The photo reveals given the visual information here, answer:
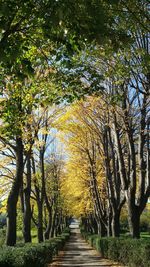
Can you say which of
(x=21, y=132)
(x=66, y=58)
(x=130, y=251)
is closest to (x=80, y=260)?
(x=130, y=251)

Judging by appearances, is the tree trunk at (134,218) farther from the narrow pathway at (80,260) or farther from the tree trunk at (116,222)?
the tree trunk at (116,222)

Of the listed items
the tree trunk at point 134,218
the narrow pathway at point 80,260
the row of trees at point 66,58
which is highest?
the row of trees at point 66,58

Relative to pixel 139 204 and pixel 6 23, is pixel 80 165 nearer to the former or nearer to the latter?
pixel 139 204

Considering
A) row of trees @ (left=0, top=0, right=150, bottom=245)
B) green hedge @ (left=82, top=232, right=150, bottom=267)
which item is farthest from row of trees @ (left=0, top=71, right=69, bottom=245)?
green hedge @ (left=82, top=232, right=150, bottom=267)

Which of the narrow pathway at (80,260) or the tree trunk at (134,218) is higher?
the tree trunk at (134,218)

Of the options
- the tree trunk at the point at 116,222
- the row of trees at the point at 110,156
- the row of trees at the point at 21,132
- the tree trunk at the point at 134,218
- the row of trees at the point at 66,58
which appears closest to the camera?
the row of trees at the point at 66,58

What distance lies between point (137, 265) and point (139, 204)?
2.97m

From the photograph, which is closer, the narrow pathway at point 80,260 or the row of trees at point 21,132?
the row of trees at point 21,132

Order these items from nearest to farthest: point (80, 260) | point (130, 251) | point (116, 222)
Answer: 1. point (130, 251)
2. point (80, 260)
3. point (116, 222)

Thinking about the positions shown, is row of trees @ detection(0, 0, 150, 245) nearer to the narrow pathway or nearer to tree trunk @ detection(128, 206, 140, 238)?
tree trunk @ detection(128, 206, 140, 238)

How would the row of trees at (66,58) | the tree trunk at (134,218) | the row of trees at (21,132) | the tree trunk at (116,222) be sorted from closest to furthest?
the row of trees at (66,58) → the row of trees at (21,132) → the tree trunk at (134,218) → the tree trunk at (116,222)

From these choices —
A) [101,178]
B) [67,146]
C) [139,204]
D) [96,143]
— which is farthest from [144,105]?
[101,178]

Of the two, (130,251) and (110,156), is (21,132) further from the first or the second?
(110,156)

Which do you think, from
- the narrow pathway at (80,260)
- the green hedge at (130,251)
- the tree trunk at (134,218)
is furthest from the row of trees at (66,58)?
the narrow pathway at (80,260)
